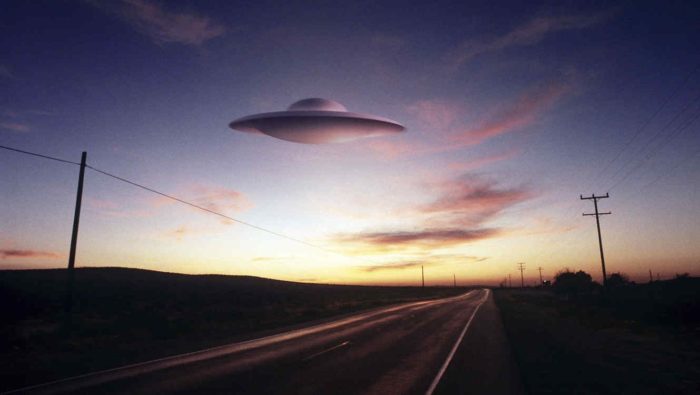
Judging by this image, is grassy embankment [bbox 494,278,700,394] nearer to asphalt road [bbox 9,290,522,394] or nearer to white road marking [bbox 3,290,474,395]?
asphalt road [bbox 9,290,522,394]

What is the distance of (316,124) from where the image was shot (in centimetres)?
1258

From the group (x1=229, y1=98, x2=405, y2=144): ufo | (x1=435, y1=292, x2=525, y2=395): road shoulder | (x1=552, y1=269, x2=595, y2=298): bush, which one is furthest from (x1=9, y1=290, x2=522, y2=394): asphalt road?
(x1=552, y1=269, x2=595, y2=298): bush

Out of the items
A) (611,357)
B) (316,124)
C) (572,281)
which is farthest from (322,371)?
(572,281)

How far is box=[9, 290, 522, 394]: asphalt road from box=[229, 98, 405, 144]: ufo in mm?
7158

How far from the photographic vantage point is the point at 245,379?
9.82 meters

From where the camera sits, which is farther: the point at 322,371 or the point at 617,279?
the point at 617,279

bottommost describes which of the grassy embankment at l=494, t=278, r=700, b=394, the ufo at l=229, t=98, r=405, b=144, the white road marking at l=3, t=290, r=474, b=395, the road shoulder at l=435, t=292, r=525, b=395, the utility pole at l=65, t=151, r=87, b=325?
the grassy embankment at l=494, t=278, r=700, b=394

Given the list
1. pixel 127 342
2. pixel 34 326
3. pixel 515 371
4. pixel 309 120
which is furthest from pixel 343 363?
pixel 34 326

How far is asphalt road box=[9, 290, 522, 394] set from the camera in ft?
29.7

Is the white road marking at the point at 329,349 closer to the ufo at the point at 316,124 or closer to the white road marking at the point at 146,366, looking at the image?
the white road marking at the point at 146,366

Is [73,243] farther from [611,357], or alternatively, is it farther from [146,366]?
[611,357]

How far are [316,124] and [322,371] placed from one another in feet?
23.5

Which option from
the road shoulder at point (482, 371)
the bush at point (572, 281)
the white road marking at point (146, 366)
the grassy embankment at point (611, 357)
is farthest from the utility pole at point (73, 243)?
the bush at point (572, 281)

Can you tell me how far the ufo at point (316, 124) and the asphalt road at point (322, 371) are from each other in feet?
23.5
